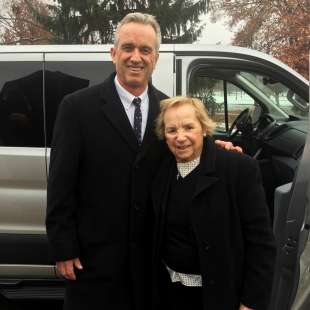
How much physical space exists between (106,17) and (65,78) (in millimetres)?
17144

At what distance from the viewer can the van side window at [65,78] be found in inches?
129

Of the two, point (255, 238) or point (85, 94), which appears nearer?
point (255, 238)

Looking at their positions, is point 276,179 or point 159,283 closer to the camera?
A: point 159,283

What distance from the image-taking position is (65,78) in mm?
3281

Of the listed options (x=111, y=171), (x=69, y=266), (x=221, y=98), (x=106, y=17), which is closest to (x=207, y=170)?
(x=111, y=171)

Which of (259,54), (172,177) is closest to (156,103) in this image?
(172,177)

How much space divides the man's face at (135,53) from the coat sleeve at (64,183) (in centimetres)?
28

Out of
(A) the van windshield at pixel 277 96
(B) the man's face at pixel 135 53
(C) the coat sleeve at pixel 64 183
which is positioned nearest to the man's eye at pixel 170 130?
(B) the man's face at pixel 135 53

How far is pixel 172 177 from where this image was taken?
2025 millimetres

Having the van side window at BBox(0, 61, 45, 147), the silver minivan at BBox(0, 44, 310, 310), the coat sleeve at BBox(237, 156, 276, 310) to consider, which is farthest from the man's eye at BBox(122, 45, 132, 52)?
the van side window at BBox(0, 61, 45, 147)

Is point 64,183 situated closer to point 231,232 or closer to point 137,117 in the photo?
point 137,117

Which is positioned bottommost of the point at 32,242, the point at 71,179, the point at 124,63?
the point at 32,242

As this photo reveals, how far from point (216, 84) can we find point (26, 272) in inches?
91.1

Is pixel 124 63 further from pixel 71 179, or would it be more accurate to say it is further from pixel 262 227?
pixel 262 227
